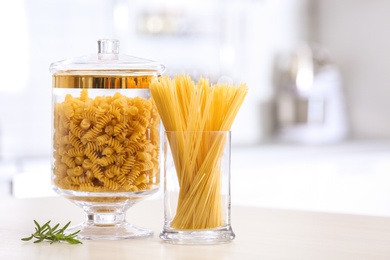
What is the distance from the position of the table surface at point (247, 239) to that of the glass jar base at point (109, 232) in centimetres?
2

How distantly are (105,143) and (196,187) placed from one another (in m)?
0.13

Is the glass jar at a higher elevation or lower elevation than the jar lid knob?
lower

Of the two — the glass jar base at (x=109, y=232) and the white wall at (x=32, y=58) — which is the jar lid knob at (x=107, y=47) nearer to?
the glass jar base at (x=109, y=232)

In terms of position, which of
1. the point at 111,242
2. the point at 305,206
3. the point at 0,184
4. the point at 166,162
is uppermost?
the point at 166,162

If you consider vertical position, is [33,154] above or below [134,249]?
below

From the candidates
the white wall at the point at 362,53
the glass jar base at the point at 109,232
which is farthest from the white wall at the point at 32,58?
the glass jar base at the point at 109,232

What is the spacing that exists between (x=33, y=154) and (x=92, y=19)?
0.61 meters

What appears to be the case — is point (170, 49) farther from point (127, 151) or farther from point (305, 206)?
point (127, 151)

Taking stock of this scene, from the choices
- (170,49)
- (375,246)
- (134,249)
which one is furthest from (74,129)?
(170,49)

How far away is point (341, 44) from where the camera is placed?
159 inches

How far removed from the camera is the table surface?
90 cm

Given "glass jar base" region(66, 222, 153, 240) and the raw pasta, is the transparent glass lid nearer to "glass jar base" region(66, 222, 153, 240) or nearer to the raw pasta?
the raw pasta

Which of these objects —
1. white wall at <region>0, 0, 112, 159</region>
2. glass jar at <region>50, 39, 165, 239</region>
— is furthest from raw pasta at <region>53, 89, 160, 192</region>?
white wall at <region>0, 0, 112, 159</region>

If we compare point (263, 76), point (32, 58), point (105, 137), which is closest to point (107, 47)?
point (105, 137)
